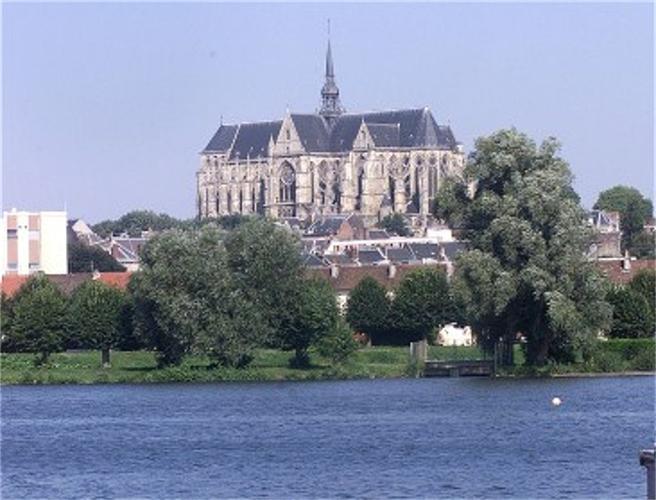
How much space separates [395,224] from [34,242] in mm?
66905

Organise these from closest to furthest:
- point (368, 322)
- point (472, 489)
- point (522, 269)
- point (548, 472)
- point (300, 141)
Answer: point (472, 489), point (548, 472), point (522, 269), point (368, 322), point (300, 141)

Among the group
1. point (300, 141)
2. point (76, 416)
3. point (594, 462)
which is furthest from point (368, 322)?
point (300, 141)

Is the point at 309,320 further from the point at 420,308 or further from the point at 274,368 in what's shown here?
the point at 420,308

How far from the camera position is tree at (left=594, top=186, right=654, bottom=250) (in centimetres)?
15050

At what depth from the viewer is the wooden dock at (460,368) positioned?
63.2 meters

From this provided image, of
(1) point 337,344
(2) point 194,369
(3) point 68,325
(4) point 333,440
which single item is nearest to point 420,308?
(1) point 337,344

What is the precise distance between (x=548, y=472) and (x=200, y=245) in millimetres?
30677

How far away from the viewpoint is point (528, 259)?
195ft

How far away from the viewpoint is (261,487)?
34.4m

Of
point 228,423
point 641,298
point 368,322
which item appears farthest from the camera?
point 368,322

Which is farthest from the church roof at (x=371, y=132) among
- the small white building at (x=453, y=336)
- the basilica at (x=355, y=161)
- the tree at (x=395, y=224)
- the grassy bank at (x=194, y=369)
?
the grassy bank at (x=194, y=369)

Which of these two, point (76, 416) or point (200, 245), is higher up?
point (200, 245)

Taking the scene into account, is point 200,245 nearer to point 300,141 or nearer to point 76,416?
point 76,416

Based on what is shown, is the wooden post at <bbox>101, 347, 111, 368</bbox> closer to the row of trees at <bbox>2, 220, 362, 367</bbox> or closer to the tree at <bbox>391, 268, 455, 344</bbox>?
the row of trees at <bbox>2, 220, 362, 367</bbox>
